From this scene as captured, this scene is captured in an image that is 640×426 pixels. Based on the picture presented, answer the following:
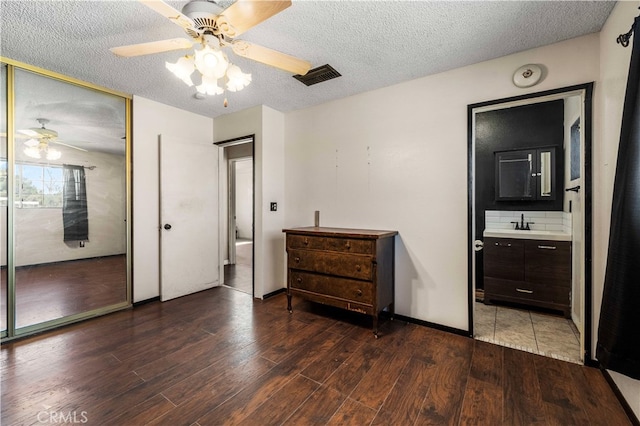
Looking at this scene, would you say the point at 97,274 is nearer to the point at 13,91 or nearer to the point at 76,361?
the point at 76,361

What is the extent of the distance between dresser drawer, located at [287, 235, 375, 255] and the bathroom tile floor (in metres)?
1.29

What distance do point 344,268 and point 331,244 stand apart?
0.27 meters

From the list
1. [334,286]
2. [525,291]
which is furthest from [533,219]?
[334,286]

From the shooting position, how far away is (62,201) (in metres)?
2.67

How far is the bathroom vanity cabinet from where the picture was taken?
2852 mm

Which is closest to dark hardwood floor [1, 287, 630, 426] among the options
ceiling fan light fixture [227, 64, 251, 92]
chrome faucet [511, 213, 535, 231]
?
chrome faucet [511, 213, 535, 231]

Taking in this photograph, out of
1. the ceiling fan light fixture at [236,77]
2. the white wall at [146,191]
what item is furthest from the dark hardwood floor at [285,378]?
the ceiling fan light fixture at [236,77]

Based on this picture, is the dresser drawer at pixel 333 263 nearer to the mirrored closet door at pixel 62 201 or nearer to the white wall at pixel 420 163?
the white wall at pixel 420 163

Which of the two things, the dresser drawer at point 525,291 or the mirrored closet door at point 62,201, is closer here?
the mirrored closet door at point 62,201

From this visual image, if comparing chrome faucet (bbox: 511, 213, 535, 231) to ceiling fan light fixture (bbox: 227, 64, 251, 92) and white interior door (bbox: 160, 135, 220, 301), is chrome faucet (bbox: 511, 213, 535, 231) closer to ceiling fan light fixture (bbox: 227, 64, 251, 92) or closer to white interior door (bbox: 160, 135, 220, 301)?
ceiling fan light fixture (bbox: 227, 64, 251, 92)

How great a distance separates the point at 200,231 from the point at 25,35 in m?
2.43

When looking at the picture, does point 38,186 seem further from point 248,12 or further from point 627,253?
point 627,253

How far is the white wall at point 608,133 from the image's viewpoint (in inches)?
61.7

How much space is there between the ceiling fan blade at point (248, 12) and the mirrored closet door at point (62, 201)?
7.45ft
